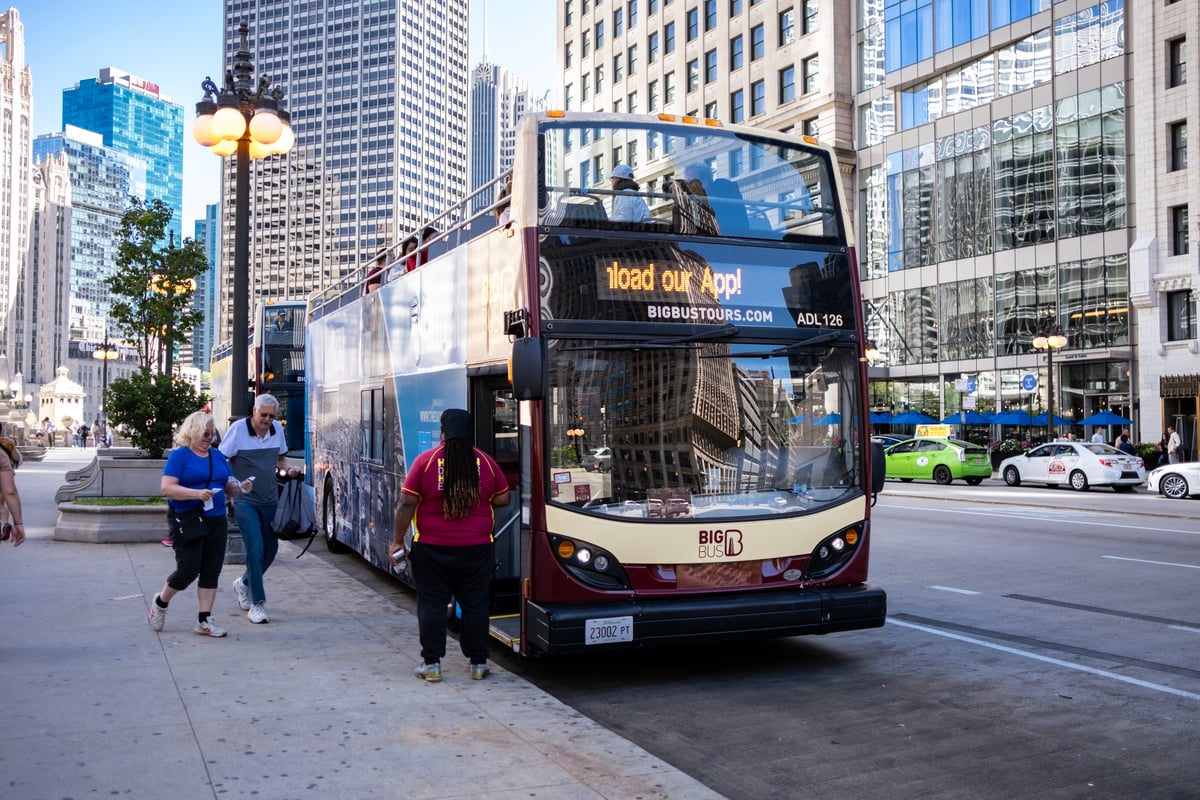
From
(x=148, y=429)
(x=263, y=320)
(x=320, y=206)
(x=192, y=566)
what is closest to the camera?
(x=192, y=566)

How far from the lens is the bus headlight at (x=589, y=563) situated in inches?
273

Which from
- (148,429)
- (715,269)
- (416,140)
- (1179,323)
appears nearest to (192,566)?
(715,269)

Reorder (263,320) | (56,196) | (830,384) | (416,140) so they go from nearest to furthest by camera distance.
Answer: (830,384) → (263,320) → (416,140) → (56,196)

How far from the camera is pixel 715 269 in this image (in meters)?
7.55

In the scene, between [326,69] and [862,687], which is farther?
[326,69]

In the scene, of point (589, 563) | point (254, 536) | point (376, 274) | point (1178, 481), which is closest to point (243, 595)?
point (254, 536)

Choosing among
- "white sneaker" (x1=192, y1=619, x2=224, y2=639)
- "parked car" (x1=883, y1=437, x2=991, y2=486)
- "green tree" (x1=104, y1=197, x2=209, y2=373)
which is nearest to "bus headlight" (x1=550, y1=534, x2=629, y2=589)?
"white sneaker" (x1=192, y1=619, x2=224, y2=639)

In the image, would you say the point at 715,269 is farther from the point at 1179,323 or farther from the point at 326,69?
the point at 326,69

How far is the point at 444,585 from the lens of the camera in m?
7.11

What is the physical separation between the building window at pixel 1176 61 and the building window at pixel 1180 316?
24.9 feet

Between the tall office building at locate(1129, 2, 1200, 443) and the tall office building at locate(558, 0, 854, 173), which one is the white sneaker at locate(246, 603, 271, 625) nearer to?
the tall office building at locate(1129, 2, 1200, 443)

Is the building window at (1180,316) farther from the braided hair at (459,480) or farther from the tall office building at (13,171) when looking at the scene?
the tall office building at (13,171)

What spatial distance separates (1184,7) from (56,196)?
595ft

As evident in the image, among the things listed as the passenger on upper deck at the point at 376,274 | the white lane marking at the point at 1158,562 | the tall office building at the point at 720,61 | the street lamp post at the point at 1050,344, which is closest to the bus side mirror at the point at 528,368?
the passenger on upper deck at the point at 376,274
